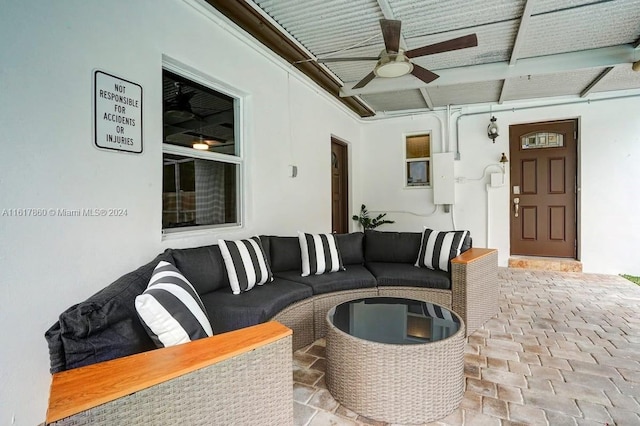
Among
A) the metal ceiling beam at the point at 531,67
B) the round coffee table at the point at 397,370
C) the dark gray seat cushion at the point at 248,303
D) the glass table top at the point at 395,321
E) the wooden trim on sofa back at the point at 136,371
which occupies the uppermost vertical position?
the metal ceiling beam at the point at 531,67

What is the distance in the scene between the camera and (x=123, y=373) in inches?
38.3

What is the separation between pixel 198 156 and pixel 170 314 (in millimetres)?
1851

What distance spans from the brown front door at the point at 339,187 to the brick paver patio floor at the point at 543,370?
2.95 metres

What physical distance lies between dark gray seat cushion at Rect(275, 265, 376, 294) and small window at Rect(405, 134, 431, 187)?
3510 mm

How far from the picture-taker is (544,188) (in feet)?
17.4

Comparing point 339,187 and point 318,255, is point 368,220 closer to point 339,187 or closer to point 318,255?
point 339,187

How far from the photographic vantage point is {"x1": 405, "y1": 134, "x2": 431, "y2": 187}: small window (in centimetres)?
602

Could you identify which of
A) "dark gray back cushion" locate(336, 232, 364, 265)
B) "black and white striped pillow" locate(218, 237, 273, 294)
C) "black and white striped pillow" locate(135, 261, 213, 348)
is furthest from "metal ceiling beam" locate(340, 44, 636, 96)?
"black and white striped pillow" locate(135, 261, 213, 348)

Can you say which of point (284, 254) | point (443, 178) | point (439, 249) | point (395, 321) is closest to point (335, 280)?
point (284, 254)

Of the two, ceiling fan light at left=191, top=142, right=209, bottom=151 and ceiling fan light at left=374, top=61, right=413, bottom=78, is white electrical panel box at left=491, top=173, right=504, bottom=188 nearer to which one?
ceiling fan light at left=374, top=61, right=413, bottom=78

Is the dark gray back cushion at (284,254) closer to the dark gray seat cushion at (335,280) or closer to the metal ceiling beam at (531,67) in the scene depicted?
the dark gray seat cushion at (335,280)

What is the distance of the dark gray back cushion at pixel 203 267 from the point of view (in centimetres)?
224

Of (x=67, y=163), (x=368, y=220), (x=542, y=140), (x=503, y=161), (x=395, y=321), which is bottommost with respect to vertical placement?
(x=395, y=321)

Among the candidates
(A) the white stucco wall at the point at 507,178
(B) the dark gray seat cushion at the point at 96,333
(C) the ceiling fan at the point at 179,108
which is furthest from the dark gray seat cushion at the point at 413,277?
(A) the white stucco wall at the point at 507,178
